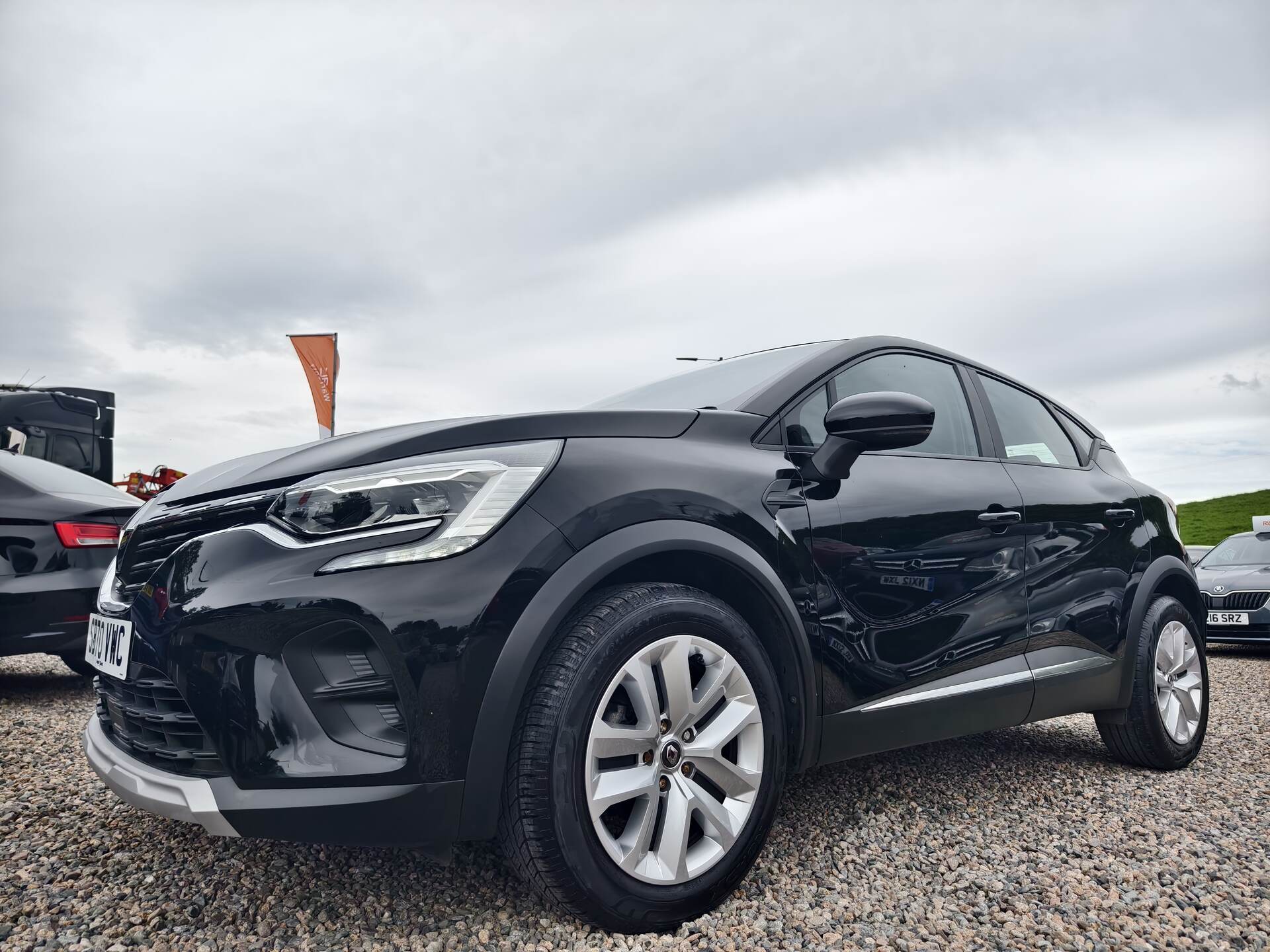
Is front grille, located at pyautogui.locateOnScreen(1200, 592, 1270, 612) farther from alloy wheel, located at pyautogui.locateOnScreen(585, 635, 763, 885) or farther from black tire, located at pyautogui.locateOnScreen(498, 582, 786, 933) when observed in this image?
black tire, located at pyautogui.locateOnScreen(498, 582, 786, 933)

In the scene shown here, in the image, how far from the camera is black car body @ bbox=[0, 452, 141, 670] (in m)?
4.18

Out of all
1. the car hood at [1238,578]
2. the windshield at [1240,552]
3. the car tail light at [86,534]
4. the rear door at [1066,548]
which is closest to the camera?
the rear door at [1066,548]

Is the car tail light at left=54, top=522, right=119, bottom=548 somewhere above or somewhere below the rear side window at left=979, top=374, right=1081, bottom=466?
below

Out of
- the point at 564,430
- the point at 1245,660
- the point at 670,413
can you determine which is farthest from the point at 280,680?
the point at 1245,660

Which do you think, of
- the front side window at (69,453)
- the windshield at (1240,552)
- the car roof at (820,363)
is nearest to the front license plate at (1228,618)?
the windshield at (1240,552)

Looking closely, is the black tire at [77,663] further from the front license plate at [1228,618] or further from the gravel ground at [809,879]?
the front license plate at [1228,618]

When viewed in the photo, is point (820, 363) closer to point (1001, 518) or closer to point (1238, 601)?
point (1001, 518)

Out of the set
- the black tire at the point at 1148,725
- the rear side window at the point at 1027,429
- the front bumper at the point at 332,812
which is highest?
the rear side window at the point at 1027,429

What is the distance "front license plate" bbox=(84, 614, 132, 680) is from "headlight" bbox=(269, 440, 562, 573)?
53 cm

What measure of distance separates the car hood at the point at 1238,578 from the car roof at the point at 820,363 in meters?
7.28

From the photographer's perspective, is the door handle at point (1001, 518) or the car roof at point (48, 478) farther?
the car roof at point (48, 478)

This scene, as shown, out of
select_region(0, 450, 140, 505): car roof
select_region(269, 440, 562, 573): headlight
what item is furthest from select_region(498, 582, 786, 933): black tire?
select_region(0, 450, 140, 505): car roof

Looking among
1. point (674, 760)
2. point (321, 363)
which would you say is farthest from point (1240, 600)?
point (321, 363)

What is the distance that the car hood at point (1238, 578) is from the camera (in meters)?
8.97
